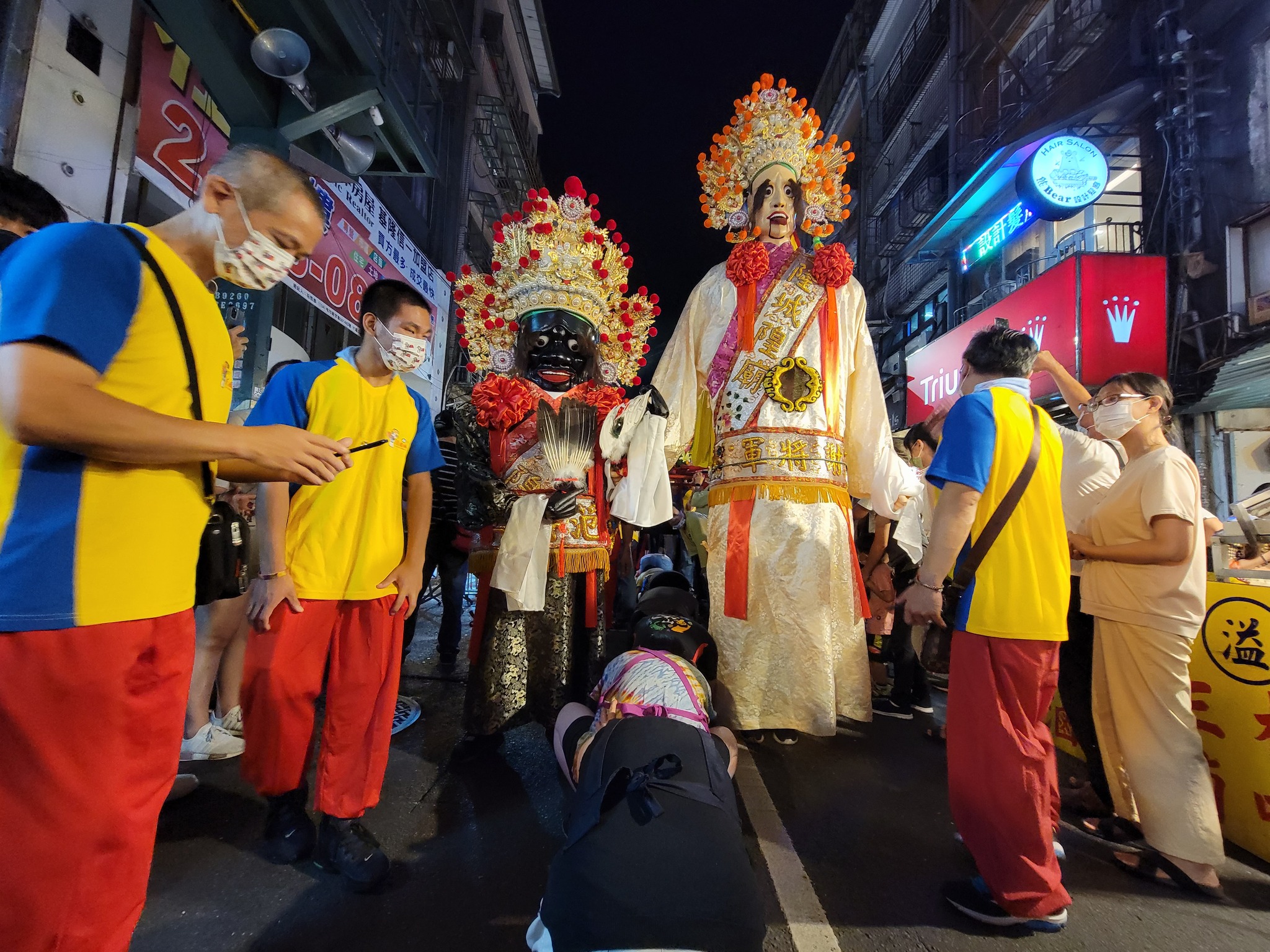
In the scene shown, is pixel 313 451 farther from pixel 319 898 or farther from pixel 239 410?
pixel 239 410

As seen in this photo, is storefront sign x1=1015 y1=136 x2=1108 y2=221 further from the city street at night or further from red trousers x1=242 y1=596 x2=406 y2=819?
red trousers x1=242 y1=596 x2=406 y2=819

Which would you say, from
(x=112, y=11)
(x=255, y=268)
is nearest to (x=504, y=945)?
(x=255, y=268)

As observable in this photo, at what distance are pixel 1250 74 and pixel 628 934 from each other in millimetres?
12097

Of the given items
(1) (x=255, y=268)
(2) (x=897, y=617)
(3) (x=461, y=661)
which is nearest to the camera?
(1) (x=255, y=268)

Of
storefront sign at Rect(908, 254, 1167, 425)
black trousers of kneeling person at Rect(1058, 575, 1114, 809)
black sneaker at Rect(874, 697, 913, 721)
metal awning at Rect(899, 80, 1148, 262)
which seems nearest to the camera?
black trousers of kneeling person at Rect(1058, 575, 1114, 809)

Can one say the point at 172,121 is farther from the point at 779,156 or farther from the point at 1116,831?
the point at 1116,831

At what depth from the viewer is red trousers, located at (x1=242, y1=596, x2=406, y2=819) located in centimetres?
194

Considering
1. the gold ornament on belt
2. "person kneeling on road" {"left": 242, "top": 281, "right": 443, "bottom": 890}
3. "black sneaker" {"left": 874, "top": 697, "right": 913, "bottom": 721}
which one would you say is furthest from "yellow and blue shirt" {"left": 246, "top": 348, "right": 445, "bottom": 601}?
"black sneaker" {"left": 874, "top": 697, "right": 913, "bottom": 721}

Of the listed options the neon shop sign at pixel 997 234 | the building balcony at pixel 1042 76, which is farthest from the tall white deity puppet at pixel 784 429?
the building balcony at pixel 1042 76

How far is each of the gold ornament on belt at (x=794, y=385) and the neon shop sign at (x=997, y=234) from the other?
9396mm

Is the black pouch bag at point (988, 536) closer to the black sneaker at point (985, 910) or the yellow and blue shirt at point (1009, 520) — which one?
the yellow and blue shirt at point (1009, 520)

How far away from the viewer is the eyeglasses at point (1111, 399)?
8.07ft

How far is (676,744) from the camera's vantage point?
1.62 meters

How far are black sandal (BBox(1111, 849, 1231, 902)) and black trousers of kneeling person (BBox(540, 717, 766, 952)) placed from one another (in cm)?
189
